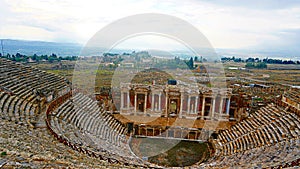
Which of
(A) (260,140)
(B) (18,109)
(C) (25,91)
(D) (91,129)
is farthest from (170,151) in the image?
(C) (25,91)

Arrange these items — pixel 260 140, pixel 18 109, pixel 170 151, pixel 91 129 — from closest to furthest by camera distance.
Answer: pixel 18 109 < pixel 260 140 < pixel 91 129 < pixel 170 151

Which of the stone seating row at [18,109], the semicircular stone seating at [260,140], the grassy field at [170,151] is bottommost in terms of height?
the grassy field at [170,151]

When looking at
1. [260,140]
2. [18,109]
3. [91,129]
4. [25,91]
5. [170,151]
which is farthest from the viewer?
[170,151]

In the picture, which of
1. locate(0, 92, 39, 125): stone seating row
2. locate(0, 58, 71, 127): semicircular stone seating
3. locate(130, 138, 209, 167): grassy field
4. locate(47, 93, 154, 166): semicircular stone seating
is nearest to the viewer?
locate(0, 92, 39, 125): stone seating row

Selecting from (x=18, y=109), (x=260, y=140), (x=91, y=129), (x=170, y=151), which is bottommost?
(x=170, y=151)

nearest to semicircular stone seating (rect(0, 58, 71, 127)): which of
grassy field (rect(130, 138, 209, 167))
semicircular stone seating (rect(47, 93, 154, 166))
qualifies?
semicircular stone seating (rect(47, 93, 154, 166))

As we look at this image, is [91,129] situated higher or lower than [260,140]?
higher

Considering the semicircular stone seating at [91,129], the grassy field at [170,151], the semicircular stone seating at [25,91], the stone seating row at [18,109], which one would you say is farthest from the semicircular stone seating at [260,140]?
the semicircular stone seating at [25,91]

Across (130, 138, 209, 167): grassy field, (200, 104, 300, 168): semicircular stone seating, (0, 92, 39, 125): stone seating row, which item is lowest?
(130, 138, 209, 167): grassy field

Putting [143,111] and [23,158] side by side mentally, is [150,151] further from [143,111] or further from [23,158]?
[23,158]

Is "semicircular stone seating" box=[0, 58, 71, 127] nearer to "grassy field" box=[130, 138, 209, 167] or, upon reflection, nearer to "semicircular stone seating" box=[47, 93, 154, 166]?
"semicircular stone seating" box=[47, 93, 154, 166]

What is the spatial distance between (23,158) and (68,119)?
734 cm

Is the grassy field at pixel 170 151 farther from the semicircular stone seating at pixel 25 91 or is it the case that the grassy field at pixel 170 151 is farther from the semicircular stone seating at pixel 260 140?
the semicircular stone seating at pixel 25 91

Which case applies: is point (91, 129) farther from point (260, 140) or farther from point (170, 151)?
point (260, 140)
